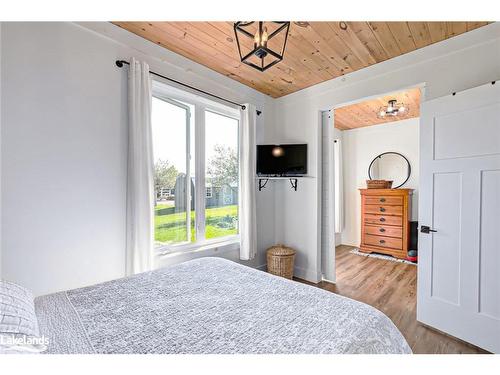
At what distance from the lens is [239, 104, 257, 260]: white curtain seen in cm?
290

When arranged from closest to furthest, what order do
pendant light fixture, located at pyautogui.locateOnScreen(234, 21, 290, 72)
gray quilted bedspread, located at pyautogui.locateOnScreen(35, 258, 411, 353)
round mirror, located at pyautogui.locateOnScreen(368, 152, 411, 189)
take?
gray quilted bedspread, located at pyautogui.locateOnScreen(35, 258, 411, 353), pendant light fixture, located at pyautogui.locateOnScreen(234, 21, 290, 72), round mirror, located at pyautogui.locateOnScreen(368, 152, 411, 189)

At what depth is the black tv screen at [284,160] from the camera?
3.11 meters

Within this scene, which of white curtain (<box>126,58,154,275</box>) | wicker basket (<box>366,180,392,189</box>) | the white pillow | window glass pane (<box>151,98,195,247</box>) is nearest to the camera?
the white pillow

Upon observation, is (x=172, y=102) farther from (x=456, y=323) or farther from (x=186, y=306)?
(x=456, y=323)

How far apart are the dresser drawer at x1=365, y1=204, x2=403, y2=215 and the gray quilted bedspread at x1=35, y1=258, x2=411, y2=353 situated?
361 cm

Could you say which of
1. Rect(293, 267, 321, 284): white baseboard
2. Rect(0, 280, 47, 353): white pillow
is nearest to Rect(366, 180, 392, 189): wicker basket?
Rect(293, 267, 321, 284): white baseboard

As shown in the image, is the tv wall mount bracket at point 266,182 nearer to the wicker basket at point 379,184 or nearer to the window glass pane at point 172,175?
the window glass pane at point 172,175

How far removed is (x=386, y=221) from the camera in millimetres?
4246

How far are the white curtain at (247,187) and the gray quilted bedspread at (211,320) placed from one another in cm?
155

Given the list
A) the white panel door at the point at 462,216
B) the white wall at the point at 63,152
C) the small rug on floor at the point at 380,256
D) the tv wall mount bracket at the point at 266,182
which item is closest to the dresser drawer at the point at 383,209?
the small rug on floor at the point at 380,256

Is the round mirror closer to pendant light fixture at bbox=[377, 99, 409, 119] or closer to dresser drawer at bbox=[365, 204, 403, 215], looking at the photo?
dresser drawer at bbox=[365, 204, 403, 215]

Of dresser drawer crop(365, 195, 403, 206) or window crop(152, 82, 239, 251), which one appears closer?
window crop(152, 82, 239, 251)
